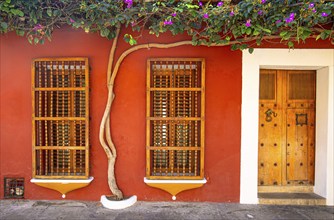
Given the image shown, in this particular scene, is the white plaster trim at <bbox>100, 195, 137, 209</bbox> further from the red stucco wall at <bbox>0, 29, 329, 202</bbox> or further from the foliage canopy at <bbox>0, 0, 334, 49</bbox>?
the foliage canopy at <bbox>0, 0, 334, 49</bbox>

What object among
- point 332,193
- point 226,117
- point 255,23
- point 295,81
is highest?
point 255,23

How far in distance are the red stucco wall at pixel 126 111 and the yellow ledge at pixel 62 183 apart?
17cm

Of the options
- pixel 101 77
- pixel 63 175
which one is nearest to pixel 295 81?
pixel 101 77

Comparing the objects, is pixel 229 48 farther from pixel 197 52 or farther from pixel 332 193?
pixel 332 193

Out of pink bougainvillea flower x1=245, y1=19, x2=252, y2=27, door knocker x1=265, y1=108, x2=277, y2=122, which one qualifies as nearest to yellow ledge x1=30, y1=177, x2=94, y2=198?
door knocker x1=265, y1=108, x2=277, y2=122

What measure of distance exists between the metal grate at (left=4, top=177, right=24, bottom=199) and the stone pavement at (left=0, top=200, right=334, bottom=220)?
9 cm

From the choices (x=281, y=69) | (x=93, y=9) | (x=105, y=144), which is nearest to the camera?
(x=93, y=9)

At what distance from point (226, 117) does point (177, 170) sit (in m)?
1.17

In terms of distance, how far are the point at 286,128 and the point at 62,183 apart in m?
3.83

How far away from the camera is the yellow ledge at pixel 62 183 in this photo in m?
3.95

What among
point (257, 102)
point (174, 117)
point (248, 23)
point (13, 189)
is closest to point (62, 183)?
point (13, 189)

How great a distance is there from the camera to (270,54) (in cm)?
400

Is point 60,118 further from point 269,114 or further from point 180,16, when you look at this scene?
point 269,114

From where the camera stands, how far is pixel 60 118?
400cm
